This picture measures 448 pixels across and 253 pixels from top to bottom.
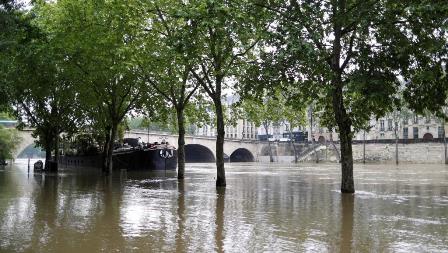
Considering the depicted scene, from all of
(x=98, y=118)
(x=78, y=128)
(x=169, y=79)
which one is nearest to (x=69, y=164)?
(x=78, y=128)

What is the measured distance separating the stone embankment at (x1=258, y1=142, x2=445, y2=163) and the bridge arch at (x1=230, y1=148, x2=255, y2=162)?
8.08 metres

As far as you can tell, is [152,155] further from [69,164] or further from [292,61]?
[292,61]

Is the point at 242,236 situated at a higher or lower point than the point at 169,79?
lower

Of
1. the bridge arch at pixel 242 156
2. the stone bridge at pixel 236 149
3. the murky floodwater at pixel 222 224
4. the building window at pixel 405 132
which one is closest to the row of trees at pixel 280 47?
the murky floodwater at pixel 222 224

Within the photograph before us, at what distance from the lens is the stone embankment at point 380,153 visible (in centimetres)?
8200

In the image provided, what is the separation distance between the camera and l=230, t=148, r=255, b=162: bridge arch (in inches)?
4442

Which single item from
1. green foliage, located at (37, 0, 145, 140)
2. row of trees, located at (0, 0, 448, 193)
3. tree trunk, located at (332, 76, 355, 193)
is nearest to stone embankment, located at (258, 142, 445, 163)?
row of trees, located at (0, 0, 448, 193)

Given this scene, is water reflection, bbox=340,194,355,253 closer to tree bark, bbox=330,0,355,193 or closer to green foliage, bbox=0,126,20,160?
tree bark, bbox=330,0,355,193

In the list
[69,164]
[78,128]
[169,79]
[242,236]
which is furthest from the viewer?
[69,164]

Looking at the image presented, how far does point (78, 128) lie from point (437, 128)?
79670 mm

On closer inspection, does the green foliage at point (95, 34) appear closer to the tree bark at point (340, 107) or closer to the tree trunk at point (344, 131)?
the tree bark at point (340, 107)

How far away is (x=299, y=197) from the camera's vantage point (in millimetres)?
17594

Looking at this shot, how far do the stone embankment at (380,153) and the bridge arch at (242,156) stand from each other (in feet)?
26.5

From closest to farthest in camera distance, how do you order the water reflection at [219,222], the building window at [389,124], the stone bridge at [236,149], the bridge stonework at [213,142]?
the water reflection at [219,222] < the bridge stonework at [213,142] < the stone bridge at [236,149] < the building window at [389,124]
